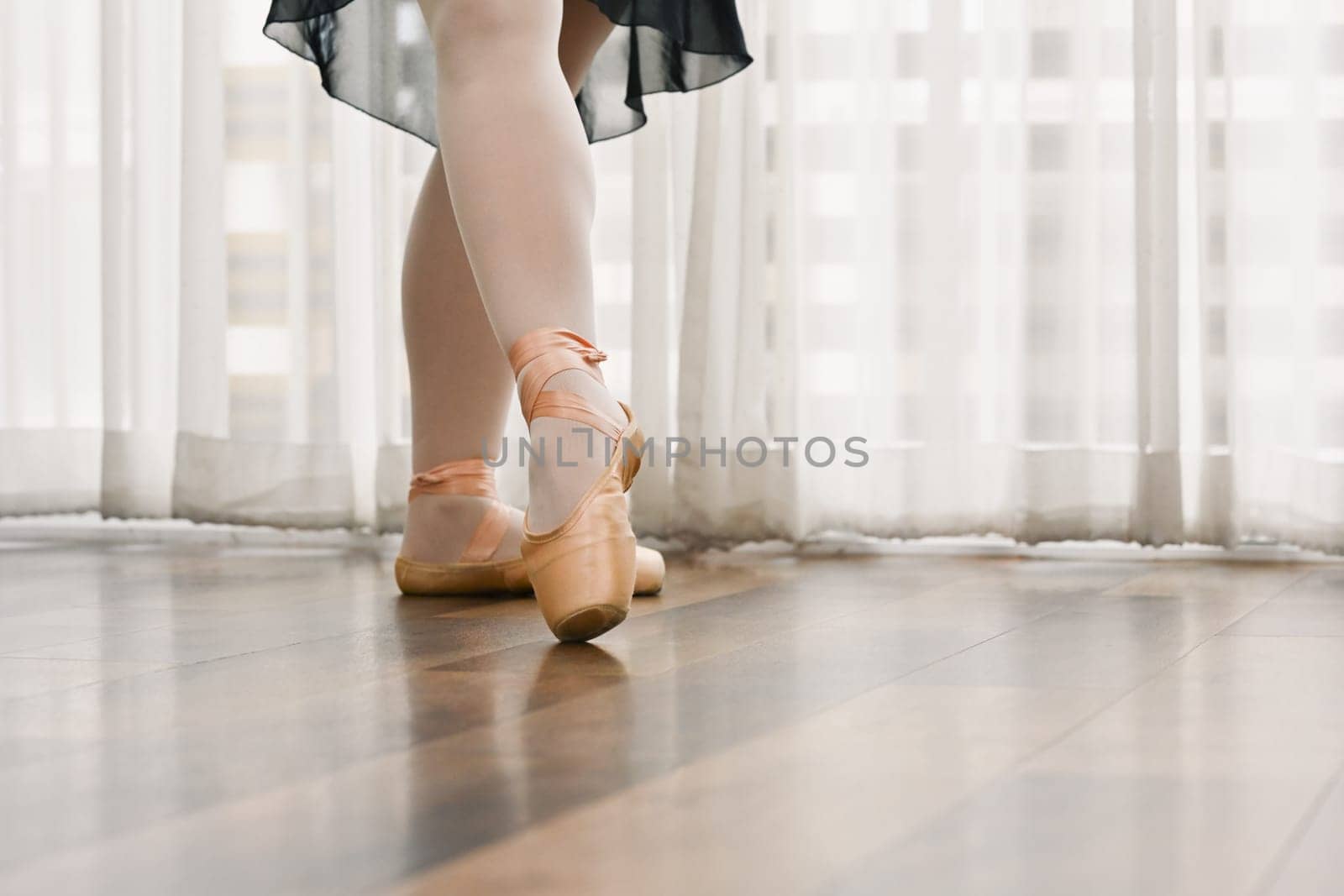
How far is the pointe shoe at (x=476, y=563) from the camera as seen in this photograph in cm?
121

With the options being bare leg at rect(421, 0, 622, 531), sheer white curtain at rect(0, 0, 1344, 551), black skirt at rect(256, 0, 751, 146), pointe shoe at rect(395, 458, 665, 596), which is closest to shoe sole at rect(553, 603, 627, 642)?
bare leg at rect(421, 0, 622, 531)

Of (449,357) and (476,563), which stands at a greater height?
(449,357)

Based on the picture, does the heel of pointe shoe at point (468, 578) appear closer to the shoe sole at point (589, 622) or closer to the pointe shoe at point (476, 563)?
the pointe shoe at point (476, 563)

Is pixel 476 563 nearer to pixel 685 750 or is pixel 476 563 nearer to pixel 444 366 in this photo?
pixel 444 366

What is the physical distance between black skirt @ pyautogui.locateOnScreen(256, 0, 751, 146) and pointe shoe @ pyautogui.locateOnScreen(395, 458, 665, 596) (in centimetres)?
33

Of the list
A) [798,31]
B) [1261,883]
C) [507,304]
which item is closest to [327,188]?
[798,31]

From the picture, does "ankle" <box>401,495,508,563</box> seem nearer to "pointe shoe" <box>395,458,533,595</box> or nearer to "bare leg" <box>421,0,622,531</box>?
"pointe shoe" <box>395,458,533,595</box>

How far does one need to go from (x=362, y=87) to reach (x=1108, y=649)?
0.84 metres

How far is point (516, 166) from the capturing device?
97 centimetres

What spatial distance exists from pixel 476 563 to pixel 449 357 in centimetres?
18

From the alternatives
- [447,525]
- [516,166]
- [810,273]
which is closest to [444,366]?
[447,525]

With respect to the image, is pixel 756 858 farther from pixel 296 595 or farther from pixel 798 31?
pixel 798 31

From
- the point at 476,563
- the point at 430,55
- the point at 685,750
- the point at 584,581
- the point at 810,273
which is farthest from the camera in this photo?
the point at 810,273

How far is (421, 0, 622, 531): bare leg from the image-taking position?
3.18 feet
